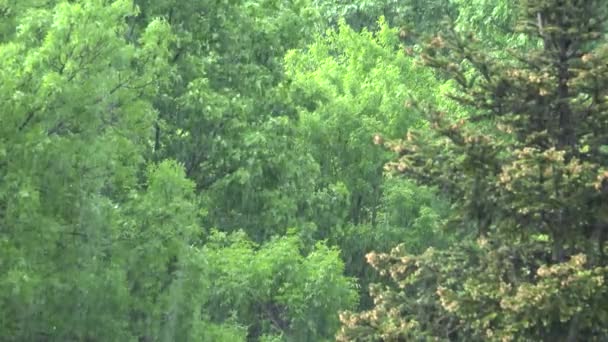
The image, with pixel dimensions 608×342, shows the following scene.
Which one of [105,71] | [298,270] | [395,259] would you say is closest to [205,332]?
[298,270]

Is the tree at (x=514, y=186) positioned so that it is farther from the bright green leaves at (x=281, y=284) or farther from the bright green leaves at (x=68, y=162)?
the bright green leaves at (x=281, y=284)

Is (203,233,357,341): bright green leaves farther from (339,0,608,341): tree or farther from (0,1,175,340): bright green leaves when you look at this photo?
(339,0,608,341): tree

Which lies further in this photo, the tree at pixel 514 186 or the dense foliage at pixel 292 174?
the dense foliage at pixel 292 174

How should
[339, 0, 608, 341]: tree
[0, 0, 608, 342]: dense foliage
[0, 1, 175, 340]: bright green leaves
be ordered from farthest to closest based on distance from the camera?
[0, 1, 175, 340]: bright green leaves, [0, 0, 608, 342]: dense foliage, [339, 0, 608, 341]: tree

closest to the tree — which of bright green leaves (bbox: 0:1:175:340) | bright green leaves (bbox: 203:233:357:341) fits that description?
bright green leaves (bbox: 0:1:175:340)

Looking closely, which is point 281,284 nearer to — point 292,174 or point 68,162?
point 292,174

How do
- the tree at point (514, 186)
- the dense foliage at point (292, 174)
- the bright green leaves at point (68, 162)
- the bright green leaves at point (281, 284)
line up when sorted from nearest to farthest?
the tree at point (514, 186) < the dense foliage at point (292, 174) < the bright green leaves at point (68, 162) < the bright green leaves at point (281, 284)

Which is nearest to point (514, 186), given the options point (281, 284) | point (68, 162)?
point (68, 162)

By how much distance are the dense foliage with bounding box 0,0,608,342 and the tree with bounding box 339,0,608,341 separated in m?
0.02

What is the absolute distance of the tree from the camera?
38.0ft

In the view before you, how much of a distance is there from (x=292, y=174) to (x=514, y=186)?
11141 millimetres

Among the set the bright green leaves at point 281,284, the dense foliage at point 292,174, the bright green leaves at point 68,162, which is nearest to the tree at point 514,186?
the dense foliage at point 292,174

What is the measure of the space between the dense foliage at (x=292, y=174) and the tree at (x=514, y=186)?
0.02 metres

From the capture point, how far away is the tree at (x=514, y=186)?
11.6m
